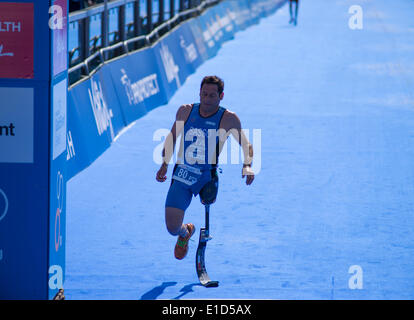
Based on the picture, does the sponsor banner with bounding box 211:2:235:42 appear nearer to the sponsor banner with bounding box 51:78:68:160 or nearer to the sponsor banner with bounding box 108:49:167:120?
the sponsor banner with bounding box 108:49:167:120

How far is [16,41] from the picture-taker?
6.38 metres

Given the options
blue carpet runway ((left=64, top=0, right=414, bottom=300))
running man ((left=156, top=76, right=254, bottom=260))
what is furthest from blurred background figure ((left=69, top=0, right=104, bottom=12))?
running man ((left=156, top=76, right=254, bottom=260))

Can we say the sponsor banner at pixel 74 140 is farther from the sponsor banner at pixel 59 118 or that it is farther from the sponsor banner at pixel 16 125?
the sponsor banner at pixel 16 125

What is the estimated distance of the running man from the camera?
24.4 feet

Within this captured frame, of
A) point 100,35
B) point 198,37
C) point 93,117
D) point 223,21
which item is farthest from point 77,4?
point 93,117

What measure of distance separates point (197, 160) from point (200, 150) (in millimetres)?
97

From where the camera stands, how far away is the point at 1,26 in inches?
251

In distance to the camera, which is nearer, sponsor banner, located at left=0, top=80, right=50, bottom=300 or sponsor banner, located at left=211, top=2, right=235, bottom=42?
sponsor banner, located at left=0, top=80, right=50, bottom=300

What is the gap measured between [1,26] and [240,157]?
308 inches

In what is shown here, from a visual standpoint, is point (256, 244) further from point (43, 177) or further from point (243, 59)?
point (243, 59)

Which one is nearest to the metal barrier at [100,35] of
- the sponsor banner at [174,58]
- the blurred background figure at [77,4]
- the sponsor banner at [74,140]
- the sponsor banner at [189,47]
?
the sponsor banner at [174,58]

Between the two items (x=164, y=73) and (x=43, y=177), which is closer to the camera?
(x=43, y=177)

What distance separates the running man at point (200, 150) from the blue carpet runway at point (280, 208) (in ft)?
2.73
